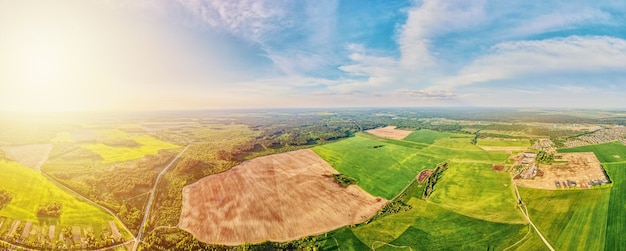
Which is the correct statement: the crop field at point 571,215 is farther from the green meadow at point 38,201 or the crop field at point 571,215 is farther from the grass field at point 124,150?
the grass field at point 124,150

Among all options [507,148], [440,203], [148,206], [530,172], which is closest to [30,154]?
[148,206]

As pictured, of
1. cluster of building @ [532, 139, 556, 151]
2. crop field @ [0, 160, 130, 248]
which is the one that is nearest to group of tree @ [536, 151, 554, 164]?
cluster of building @ [532, 139, 556, 151]

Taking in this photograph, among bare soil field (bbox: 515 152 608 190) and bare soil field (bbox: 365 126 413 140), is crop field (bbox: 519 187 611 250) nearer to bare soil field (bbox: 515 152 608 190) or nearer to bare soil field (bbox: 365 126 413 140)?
bare soil field (bbox: 515 152 608 190)

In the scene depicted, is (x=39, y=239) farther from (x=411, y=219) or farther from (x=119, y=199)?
(x=411, y=219)

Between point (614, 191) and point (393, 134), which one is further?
point (393, 134)

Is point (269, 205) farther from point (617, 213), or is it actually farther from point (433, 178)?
point (617, 213)

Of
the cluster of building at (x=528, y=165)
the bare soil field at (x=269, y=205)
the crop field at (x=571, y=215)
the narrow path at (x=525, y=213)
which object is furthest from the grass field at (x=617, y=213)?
the bare soil field at (x=269, y=205)

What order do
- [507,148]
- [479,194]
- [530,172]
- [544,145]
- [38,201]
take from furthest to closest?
[507,148] < [544,145] < [530,172] < [479,194] < [38,201]
